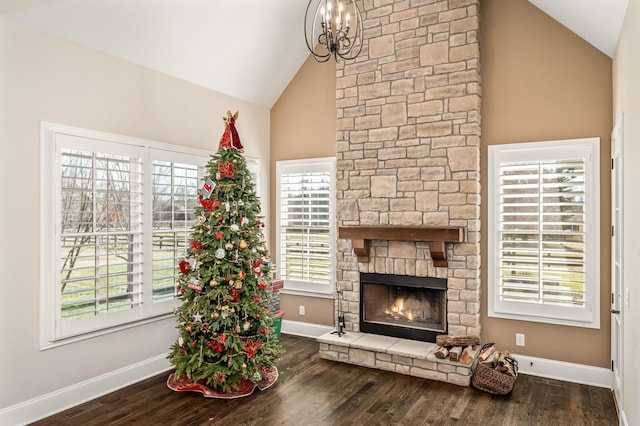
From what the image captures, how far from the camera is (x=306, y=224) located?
19.6ft

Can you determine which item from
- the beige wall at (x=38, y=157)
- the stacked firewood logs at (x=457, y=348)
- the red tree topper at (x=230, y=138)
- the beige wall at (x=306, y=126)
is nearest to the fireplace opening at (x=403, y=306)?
the stacked firewood logs at (x=457, y=348)

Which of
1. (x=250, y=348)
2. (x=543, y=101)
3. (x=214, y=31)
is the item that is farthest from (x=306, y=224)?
(x=543, y=101)

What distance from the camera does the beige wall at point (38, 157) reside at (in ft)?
11.5

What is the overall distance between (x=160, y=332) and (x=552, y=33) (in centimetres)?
497

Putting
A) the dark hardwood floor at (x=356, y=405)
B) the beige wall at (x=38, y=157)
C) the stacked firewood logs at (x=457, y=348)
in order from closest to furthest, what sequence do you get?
the beige wall at (x=38, y=157)
the dark hardwood floor at (x=356, y=405)
the stacked firewood logs at (x=457, y=348)

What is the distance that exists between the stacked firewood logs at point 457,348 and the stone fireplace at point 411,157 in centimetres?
12

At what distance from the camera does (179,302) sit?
16.2 ft

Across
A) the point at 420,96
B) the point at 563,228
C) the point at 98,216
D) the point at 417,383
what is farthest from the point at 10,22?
the point at 563,228

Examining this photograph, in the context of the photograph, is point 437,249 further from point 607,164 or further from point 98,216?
point 98,216

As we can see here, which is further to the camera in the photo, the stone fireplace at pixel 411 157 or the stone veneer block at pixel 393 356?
the stone fireplace at pixel 411 157

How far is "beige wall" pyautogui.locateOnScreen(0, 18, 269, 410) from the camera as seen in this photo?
3512 mm

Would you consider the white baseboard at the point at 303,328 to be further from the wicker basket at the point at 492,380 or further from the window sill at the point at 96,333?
the wicker basket at the point at 492,380

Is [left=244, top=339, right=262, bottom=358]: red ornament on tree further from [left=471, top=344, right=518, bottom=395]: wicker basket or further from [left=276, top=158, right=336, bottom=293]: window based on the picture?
[left=471, top=344, right=518, bottom=395]: wicker basket

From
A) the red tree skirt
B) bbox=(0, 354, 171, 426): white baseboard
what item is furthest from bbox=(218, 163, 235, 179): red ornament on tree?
bbox=(0, 354, 171, 426): white baseboard
